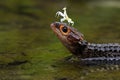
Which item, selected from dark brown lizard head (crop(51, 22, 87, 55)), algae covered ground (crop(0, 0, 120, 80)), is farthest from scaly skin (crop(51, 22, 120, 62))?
algae covered ground (crop(0, 0, 120, 80))

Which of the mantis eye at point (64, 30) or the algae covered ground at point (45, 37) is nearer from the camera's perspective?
the algae covered ground at point (45, 37)

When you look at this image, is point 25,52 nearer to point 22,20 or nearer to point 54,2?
point 22,20

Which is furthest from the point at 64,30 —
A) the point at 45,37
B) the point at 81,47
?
the point at 45,37

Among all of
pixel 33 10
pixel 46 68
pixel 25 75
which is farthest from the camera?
pixel 33 10

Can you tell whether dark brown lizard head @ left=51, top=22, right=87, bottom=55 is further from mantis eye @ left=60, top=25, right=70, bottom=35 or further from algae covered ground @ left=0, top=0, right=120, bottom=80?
algae covered ground @ left=0, top=0, right=120, bottom=80

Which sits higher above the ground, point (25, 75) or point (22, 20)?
point (22, 20)

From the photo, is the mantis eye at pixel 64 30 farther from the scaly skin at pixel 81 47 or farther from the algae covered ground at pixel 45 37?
the algae covered ground at pixel 45 37

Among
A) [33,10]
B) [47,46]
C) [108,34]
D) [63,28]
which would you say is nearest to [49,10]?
[33,10]

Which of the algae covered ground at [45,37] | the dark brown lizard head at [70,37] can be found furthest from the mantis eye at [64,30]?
the algae covered ground at [45,37]
